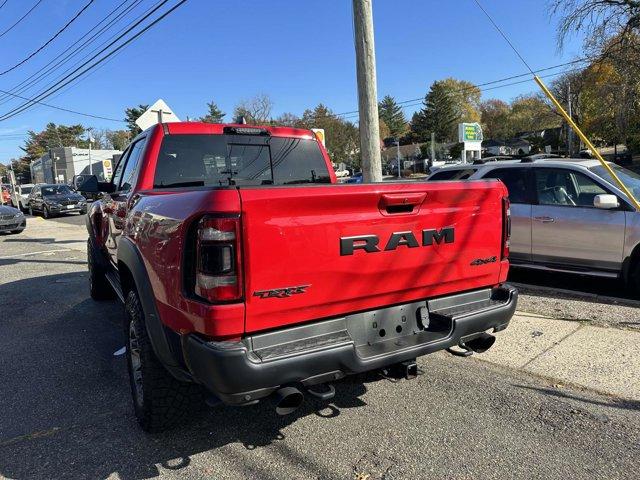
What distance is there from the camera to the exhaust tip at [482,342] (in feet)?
10.3

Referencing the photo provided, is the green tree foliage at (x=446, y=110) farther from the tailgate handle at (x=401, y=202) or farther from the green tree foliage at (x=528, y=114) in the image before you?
the tailgate handle at (x=401, y=202)

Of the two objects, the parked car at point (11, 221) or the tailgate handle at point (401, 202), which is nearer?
the tailgate handle at point (401, 202)

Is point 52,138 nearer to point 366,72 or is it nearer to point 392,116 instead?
point 392,116

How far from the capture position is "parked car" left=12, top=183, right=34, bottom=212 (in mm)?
28962

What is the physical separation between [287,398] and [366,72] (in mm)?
5122

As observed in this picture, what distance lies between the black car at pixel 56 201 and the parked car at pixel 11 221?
21.0 feet

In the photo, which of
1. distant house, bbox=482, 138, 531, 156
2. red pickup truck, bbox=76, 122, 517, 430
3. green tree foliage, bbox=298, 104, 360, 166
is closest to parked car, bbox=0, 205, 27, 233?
red pickup truck, bbox=76, 122, 517, 430

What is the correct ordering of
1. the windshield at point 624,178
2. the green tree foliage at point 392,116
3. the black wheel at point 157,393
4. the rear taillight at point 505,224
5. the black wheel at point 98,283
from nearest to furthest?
the black wheel at point 157,393
the rear taillight at point 505,224
the windshield at point 624,178
the black wheel at point 98,283
the green tree foliage at point 392,116

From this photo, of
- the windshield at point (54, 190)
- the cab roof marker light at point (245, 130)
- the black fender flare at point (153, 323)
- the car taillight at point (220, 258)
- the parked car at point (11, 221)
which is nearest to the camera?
the car taillight at point (220, 258)

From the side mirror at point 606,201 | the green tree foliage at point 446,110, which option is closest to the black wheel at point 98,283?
the side mirror at point 606,201

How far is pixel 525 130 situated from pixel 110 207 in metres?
87.9

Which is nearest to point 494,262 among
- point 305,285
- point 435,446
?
point 435,446

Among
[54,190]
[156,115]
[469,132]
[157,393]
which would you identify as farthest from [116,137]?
[157,393]

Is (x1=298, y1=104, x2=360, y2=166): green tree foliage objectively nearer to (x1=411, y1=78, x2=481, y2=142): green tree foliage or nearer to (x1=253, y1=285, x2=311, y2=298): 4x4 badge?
(x1=411, y1=78, x2=481, y2=142): green tree foliage
